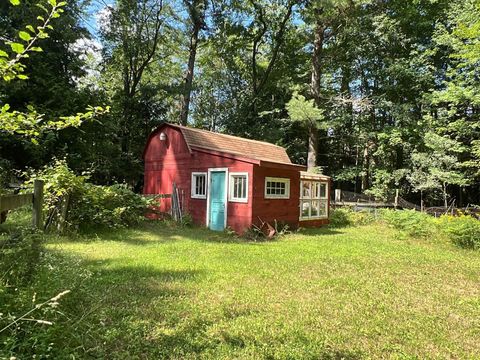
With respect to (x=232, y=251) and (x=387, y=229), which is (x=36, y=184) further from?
(x=387, y=229)

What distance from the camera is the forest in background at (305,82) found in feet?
59.7

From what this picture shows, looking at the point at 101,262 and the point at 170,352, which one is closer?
the point at 170,352

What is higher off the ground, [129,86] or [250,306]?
[129,86]

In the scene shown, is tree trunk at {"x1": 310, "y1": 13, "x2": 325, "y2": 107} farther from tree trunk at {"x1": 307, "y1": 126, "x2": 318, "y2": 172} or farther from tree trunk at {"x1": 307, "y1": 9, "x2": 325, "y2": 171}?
tree trunk at {"x1": 307, "y1": 126, "x2": 318, "y2": 172}

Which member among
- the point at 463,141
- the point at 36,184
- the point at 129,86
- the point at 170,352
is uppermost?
the point at 129,86

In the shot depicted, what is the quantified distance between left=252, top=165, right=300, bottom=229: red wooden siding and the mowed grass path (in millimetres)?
2873

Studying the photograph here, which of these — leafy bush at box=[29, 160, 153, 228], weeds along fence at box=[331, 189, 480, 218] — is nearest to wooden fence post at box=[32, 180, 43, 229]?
leafy bush at box=[29, 160, 153, 228]

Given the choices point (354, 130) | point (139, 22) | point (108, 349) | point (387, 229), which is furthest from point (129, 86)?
point (108, 349)

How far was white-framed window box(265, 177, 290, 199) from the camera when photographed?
11.4 m

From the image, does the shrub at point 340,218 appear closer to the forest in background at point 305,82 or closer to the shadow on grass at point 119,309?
the forest in background at point 305,82

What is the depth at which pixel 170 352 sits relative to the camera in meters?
3.05

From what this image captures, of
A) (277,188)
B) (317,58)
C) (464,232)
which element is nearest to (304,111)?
(317,58)

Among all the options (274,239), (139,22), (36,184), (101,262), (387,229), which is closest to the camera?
(36,184)

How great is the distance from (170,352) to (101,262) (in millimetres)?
3662
